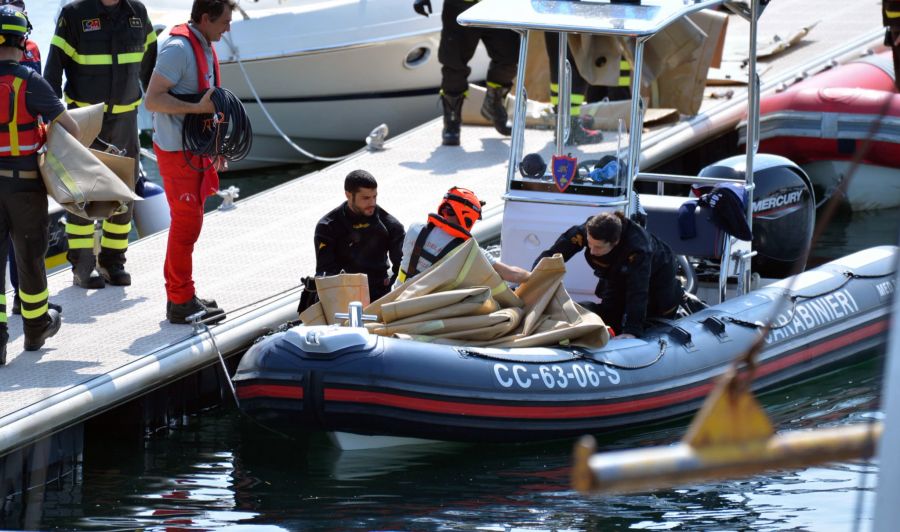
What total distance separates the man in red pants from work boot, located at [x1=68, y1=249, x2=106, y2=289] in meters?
0.77

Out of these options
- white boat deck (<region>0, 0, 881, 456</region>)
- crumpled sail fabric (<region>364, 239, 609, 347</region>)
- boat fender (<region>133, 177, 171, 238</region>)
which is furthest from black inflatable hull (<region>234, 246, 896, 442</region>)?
boat fender (<region>133, 177, 171, 238</region>)

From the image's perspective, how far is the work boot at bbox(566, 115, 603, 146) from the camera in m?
6.76

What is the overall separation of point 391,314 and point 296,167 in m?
6.82

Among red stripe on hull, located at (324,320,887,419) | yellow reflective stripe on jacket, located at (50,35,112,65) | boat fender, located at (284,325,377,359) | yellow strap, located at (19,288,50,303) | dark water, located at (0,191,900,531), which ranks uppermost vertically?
yellow reflective stripe on jacket, located at (50,35,112,65)

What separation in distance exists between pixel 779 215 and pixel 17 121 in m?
4.14

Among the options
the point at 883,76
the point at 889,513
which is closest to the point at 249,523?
the point at 889,513

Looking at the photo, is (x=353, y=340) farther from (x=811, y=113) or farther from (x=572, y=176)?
(x=811, y=113)

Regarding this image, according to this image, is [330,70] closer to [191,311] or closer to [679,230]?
[679,230]

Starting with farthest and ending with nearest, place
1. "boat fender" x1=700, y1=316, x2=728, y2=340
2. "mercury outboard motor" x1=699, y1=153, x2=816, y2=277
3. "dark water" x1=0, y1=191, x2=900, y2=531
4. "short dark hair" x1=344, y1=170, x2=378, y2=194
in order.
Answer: "mercury outboard motor" x1=699, y1=153, x2=816, y2=277, "boat fender" x1=700, y1=316, x2=728, y2=340, "short dark hair" x1=344, y1=170, x2=378, y2=194, "dark water" x1=0, y1=191, x2=900, y2=531

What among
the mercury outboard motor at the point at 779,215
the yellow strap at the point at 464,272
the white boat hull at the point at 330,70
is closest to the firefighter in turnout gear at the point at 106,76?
Answer: the yellow strap at the point at 464,272

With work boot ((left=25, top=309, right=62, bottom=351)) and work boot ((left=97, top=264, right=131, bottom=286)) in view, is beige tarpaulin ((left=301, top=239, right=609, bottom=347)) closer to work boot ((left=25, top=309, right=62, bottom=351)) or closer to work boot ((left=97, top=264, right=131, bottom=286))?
work boot ((left=25, top=309, right=62, bottom=351))

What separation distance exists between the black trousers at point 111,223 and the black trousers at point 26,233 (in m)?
1.01

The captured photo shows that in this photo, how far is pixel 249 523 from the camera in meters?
4.96

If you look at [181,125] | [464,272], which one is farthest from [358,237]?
[181,125]
